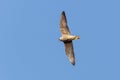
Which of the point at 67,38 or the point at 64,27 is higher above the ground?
the point at 64,27

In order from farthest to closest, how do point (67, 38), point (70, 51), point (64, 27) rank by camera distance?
point (70, 51) → point (64, 27) → point (67, 38)

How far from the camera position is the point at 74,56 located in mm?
41094

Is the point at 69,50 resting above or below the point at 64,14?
below

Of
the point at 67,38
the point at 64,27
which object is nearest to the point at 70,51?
the point at 67,38

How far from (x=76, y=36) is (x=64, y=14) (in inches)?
84.4

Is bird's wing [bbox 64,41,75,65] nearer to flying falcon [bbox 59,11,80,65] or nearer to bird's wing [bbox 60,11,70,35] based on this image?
flying falcon [bbox 59,11,80,65]

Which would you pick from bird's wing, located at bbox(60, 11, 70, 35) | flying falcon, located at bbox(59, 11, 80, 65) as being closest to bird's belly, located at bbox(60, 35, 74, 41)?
→ flying falcon, located at bbox(59, 11, 80, 65)

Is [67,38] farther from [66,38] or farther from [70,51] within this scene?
[70,51]

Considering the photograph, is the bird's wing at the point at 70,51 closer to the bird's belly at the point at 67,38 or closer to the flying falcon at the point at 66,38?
the flying falcon at the point at 66,38

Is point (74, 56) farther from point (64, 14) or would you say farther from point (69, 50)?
point (64, 14)

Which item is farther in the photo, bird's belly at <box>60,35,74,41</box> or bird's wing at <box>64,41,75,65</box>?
bird's wing at <box>64,41,75,65</box>

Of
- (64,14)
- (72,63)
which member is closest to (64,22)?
(64,14)

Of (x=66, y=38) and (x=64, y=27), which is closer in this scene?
(x=66, y=38)

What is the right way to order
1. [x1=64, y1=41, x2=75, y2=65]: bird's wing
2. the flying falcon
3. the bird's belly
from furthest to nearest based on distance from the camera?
[x1=64, y1=41, x2=75, y2=65]: bird's wing
the flying falcon
the bird's belly
